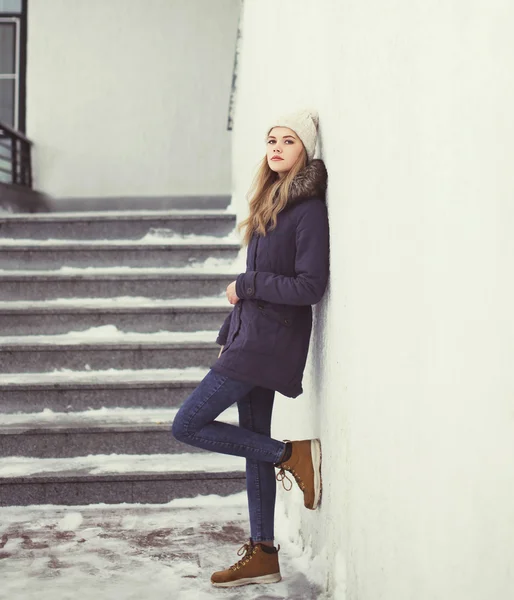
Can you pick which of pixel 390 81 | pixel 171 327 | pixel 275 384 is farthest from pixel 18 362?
pixel 390 81

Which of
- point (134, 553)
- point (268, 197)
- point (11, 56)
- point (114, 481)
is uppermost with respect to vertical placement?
point (11, 56)

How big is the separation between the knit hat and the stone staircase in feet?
4.55

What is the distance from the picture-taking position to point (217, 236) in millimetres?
4586

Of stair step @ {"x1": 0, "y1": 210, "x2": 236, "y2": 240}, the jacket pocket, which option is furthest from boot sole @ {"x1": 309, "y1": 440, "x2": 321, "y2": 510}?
stair step @ {"x1": 0, "y1": 210, "x2": 236, "y2": 240}

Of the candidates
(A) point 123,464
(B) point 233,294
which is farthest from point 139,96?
(B) point 233,294

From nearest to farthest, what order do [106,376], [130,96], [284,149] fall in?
[284,149] < [106,376] < [130,96]

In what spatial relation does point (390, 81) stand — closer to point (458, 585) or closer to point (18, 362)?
point (458, 585)

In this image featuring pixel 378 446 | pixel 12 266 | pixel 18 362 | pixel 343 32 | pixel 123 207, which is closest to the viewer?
pixel 378 446

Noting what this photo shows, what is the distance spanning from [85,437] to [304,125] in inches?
65.3

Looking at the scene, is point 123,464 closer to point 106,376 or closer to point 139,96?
point 106,376

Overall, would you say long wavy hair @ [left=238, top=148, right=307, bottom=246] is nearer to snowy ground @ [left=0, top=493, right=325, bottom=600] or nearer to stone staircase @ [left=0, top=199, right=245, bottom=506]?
snowy ground @ [left=0, top=493, right=325, bottom=600]

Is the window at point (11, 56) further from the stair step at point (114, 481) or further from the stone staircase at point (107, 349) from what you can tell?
the stair step at point (114, 481)

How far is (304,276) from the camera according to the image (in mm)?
2137

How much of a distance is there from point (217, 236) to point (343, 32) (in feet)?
8.81
